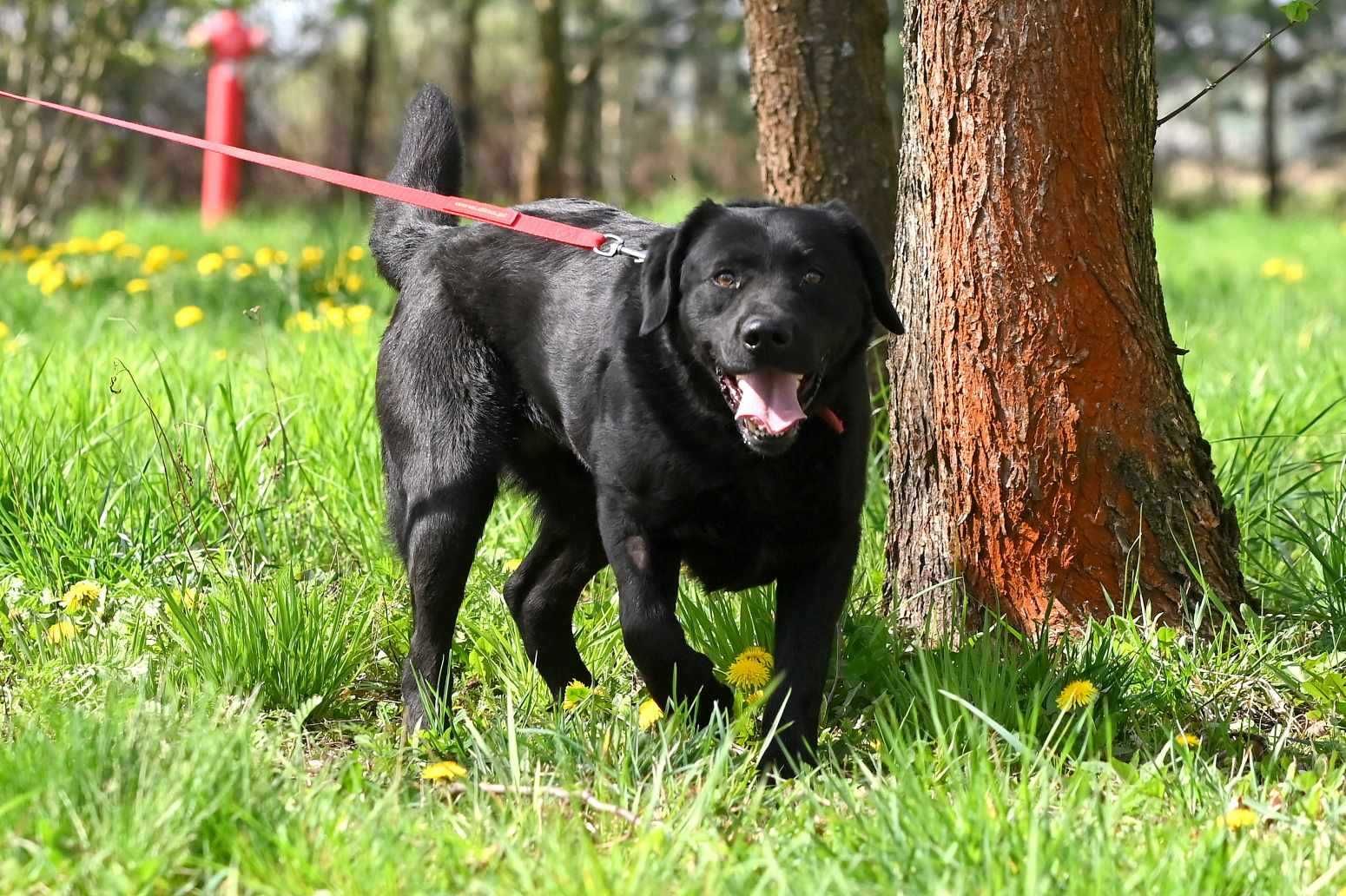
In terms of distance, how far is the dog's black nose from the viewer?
279cm

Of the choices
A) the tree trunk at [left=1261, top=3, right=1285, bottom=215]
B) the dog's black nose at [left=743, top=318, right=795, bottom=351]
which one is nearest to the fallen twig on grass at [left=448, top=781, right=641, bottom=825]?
the dog's black nose at [left=743, top=318, right=795, bottom=351]

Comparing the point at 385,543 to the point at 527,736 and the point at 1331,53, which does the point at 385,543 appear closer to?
the point at 527,736

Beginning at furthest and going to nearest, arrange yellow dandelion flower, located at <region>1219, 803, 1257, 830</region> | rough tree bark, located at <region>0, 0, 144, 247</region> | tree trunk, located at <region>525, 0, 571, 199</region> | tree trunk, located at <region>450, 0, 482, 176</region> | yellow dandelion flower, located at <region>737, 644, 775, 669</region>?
tree trunk, located at <region>450, 0, 482, 176</region>, tree trunk, located at <region>525, 0, 571, 199</region>, rough tree bark, located at <region>0, 0, 144, 247</region>, yellow dandelion flower, located at <region>737, 644, 775, 669</region>, yellow dandelion flower, located at <region>1219, 803, 1257, 830</region>

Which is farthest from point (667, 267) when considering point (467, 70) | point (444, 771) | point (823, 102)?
point (467, 70)

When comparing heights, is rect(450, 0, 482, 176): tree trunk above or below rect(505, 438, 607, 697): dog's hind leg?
above

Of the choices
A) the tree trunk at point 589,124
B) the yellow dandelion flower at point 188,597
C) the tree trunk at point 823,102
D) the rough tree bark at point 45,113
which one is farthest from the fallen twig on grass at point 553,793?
the tree trunk at point 589,124

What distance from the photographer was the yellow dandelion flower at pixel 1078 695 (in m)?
2.84

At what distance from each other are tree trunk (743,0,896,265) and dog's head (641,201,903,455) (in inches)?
61.3

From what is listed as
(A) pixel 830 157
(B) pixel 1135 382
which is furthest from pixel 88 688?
(A) pixel 830 157

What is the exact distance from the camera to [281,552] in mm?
3965

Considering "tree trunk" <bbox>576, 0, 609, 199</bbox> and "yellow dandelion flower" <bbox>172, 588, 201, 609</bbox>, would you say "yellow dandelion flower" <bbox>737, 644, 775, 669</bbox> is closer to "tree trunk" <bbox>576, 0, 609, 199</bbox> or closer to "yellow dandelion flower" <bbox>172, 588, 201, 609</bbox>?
"yellow dandelion flower" <bbox>172, 588, 201, 609</bbox>

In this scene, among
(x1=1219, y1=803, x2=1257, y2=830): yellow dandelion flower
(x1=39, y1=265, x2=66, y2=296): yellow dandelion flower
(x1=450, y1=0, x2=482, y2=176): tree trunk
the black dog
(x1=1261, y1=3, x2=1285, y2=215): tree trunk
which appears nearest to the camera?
(x1=1219, y1=803, x2=1257, y2=830): yellow dandelion flower

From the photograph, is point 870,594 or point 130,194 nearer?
point 870,594

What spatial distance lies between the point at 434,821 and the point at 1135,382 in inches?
68.6
